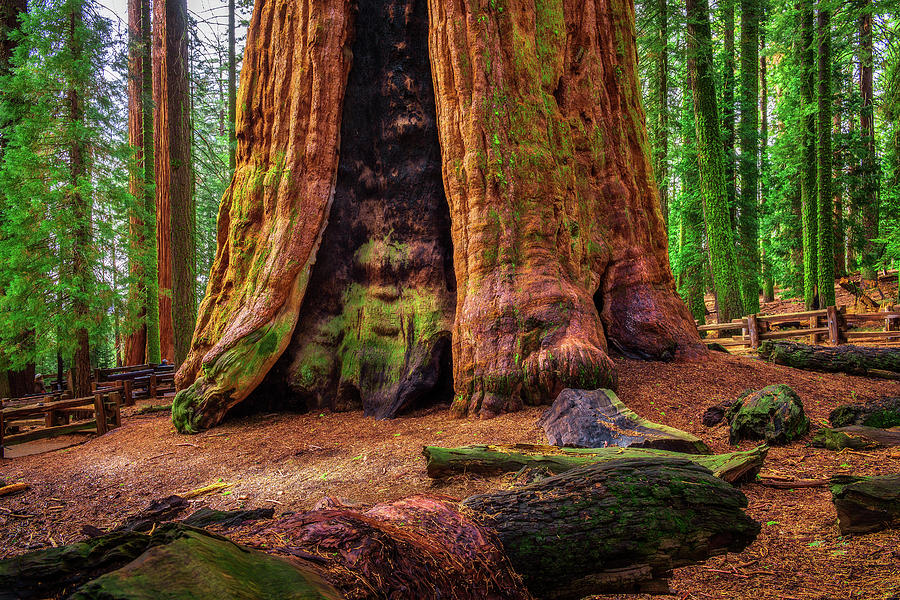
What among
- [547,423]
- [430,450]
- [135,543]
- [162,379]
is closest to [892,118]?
[547,423]

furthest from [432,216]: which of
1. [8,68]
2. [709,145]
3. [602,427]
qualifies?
[8,68]

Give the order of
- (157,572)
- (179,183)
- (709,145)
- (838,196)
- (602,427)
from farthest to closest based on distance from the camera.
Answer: (838,196) → (709,145) → (179,183) → (602,427) → (157,572)

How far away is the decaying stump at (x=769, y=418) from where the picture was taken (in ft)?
16.1

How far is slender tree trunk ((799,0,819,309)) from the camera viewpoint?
16672mm

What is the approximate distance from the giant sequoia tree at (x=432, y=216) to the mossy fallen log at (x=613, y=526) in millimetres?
3236

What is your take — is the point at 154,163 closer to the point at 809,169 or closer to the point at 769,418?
the point at 769,418

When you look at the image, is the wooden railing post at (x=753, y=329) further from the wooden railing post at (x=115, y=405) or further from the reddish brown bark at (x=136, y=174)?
the reddish brown bark at (x=136, y=174)

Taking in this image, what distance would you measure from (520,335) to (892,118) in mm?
17785

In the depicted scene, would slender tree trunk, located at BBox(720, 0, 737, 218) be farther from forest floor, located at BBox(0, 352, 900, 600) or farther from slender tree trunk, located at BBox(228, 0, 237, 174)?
slender tree trunk, located at BBox(228, 0, 237, 174)

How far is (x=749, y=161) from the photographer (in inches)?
736

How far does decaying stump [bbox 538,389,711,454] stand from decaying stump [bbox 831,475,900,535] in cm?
118

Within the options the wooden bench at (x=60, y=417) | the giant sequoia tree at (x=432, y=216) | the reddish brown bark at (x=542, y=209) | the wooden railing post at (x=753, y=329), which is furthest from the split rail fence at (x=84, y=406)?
the wooden railing post at (x=753, y=329)

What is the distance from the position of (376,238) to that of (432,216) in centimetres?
93

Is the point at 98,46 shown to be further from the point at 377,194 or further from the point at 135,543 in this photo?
the point at 135,543
